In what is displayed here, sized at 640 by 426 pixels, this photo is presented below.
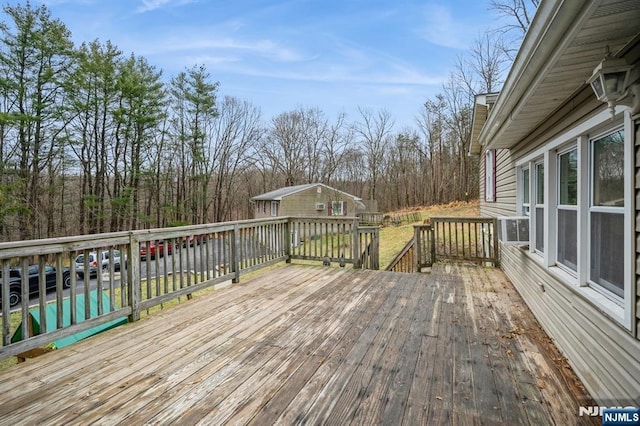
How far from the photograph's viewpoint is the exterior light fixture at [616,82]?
5.22 feet

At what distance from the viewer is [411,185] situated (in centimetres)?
3042

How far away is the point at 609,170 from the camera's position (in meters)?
2.11

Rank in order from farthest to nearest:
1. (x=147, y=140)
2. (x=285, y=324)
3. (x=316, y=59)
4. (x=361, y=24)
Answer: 1. (x=316, y=59)
2. (x=147, y=140)
3. (x=361, y=24)
4. (x=285, y=324)

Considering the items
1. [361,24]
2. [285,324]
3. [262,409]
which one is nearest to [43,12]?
[361,24]

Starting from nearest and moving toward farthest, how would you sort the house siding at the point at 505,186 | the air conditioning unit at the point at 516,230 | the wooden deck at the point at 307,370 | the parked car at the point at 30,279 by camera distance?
the wooden deck at the point at 307,370 → the parked car at the point at 30,279 → the air conditioning unit at the point at 516,230 → the house siding at the point at 505,186

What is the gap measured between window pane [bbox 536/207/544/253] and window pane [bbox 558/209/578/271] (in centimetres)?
69

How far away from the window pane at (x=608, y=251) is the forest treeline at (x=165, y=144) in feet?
58.6

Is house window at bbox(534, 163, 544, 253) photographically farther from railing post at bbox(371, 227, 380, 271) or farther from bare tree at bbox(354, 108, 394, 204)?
bare tree at bbox(354, 108, 394, 204)

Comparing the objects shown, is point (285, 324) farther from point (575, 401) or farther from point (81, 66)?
point (81, 66)

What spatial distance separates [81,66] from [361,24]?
44.0ft

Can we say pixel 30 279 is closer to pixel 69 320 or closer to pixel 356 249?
pixel 69 320

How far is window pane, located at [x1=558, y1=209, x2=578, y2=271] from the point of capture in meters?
2.69

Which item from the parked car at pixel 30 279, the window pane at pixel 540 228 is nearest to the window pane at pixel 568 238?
the window pane at pixel 540 228

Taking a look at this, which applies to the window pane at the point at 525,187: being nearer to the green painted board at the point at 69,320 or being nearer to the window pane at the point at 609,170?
the window pane at the point at 609,170
